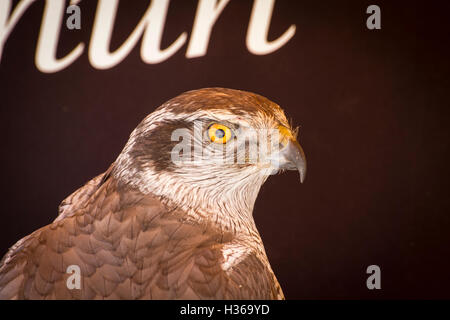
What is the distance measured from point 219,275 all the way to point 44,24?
145cm

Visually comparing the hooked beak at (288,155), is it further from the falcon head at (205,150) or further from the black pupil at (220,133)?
the black pupil at (220,133)

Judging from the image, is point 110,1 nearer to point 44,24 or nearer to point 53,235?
point 44,24

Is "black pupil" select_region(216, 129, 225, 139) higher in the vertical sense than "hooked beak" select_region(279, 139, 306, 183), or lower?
higher

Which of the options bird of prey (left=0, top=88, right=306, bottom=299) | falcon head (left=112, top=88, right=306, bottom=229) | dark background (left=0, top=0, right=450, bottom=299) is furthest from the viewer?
dark background (left=0, top=0, right=450, bottom=299)

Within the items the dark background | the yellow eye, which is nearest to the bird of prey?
the yellow eye

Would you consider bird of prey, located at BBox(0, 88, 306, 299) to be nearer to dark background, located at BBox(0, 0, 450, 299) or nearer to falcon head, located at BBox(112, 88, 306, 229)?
falcon head, located at BBox(112, 88, 306, 229)

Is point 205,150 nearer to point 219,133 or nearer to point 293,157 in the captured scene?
point 219,133

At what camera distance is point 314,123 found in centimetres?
212

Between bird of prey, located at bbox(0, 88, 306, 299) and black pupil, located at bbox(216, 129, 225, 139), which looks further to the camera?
black pupil, located at bbox(216, 129, 225, 139)

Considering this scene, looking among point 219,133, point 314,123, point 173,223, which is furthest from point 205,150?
point 314,123

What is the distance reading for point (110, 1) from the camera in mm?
1919

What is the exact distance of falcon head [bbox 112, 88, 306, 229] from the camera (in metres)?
1.31

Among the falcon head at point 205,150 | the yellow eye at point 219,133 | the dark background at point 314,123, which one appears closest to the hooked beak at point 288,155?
the falcon head at point 205,150

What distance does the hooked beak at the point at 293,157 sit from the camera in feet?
4.37
